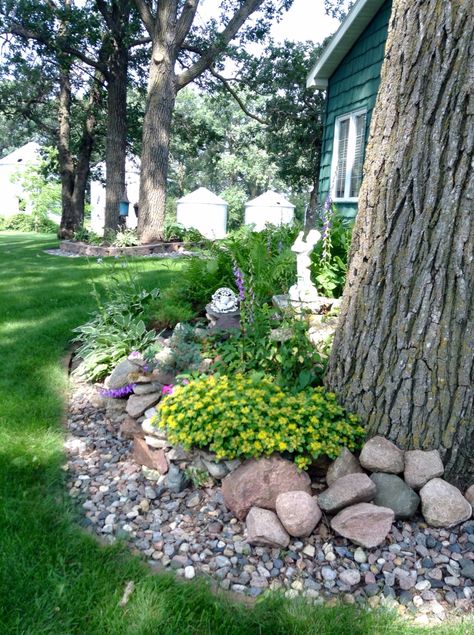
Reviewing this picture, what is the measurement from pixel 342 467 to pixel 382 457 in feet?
0.65

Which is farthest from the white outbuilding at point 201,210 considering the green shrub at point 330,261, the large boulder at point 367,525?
the large boulder at point 367,525

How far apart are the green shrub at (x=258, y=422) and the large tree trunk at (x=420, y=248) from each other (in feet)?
0.68

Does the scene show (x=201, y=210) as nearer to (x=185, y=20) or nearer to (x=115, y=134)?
(x=115, y=134)

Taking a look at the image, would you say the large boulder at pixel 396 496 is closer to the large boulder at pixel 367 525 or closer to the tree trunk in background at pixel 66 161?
the large boulder at pixel 367 525

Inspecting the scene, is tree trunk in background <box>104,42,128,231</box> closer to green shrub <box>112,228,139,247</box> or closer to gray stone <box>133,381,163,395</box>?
green shrub <box>112,228,139,247</box>

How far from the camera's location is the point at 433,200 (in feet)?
7.63

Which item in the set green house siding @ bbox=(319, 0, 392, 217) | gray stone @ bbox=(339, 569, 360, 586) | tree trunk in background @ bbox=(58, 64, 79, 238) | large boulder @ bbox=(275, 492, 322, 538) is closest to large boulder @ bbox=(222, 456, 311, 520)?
large boulder @ bbox=(275, 492, 322, 538)

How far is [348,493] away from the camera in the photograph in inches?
93.3

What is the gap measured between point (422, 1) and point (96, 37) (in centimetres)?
1258

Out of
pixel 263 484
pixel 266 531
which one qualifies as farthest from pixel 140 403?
pixel 266 531

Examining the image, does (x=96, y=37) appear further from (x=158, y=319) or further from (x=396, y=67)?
(x=396, y=67)

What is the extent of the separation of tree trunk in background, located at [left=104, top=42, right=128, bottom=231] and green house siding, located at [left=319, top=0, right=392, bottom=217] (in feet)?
17.3

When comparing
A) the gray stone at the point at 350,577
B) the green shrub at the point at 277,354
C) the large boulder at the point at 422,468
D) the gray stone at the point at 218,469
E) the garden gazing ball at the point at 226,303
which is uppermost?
the garden gazing ball at the point at 226,303

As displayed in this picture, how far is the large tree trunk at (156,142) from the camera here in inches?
440
